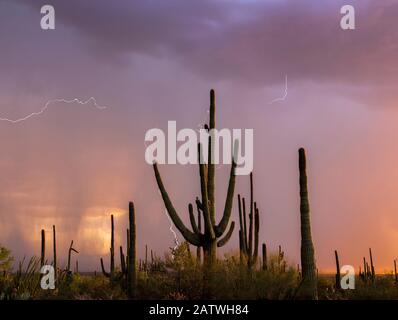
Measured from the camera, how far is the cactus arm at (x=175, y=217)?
22.1 m

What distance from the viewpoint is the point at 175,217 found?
73.2 ft

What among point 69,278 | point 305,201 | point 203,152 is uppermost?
point 203,152

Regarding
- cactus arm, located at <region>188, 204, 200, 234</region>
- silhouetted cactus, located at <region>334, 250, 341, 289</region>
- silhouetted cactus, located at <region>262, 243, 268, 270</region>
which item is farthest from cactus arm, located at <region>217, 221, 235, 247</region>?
silhouetted cactus, located at <region>334, 250, 341, 289</region>

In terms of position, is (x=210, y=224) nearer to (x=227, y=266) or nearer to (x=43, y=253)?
(x=227, y=266)

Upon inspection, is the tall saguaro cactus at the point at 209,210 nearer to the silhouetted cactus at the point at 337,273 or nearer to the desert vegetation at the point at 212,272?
the desert vegetation at the point at 212,272

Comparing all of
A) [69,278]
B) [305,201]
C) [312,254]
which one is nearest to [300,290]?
[312,254]

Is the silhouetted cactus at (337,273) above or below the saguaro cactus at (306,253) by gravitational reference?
below

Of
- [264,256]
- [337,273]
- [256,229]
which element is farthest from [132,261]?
[337,273]

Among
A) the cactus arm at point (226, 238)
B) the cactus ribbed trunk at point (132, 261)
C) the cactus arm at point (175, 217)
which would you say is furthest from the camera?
the cactus arm at point (226, 238)

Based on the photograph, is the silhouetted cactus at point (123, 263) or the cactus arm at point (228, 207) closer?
the cactus arm at point (228, 207)

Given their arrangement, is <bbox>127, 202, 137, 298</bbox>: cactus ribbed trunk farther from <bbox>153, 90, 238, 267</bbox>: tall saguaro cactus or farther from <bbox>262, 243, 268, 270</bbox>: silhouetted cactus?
<bbox>262, 243, 268, 270</bbox>: silhouetted cactus

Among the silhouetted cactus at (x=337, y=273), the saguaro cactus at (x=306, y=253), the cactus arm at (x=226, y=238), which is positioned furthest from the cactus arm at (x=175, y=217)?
the silhouetted cactus at (x=337, y=273)
